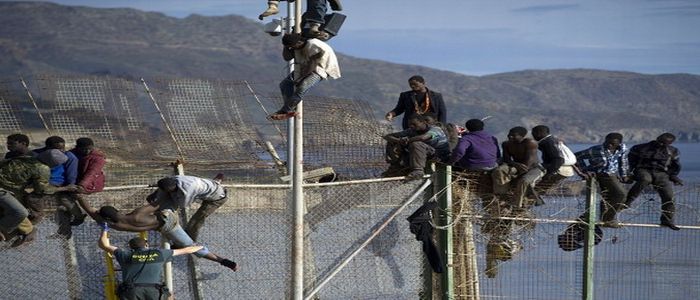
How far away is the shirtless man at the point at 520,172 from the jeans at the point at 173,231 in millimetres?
3480

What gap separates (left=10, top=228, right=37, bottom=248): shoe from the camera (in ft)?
38.4

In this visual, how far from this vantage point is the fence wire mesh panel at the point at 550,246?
13555 mm

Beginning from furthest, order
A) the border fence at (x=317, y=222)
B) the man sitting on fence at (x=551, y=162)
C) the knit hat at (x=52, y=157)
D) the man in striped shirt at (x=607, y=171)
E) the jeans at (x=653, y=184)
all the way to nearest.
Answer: the jeans at (x=653, y=184) < the man in striped shirt at (x=607, y=171) < the man sitting on fence at (x=551, y=162) < the border fence at (x=317, y=222) < the knit hat at (x=52, y=157)

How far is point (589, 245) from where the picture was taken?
13555 millimetres

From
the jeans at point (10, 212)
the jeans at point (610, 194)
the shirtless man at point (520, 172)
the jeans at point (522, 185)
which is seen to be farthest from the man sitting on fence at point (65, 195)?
the jeans at point (610, 194)

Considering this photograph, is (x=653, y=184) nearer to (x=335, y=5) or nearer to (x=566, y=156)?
(x=566, y=156)

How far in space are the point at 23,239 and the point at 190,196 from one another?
154 centimetres

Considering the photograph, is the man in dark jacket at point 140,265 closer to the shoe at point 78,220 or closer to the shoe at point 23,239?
the shoe at point 78,220

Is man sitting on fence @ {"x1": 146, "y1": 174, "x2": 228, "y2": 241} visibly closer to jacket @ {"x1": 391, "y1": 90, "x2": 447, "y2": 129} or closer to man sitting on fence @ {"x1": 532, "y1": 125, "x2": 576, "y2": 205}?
jacket @ {"x1": 391, "y1": 90, "x2": 447, "y2": 129}

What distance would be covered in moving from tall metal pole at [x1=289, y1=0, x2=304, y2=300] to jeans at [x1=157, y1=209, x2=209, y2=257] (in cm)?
85

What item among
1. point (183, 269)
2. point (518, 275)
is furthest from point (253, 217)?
point (518, 275)

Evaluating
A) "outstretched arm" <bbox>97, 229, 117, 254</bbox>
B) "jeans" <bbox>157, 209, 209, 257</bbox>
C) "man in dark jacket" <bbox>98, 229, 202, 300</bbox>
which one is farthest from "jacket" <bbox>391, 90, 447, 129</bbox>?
"outstretched arm" <bbox>97, 229, 117, 254</bbox>

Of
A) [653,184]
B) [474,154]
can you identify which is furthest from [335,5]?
[653,184]

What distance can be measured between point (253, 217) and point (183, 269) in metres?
0.82
